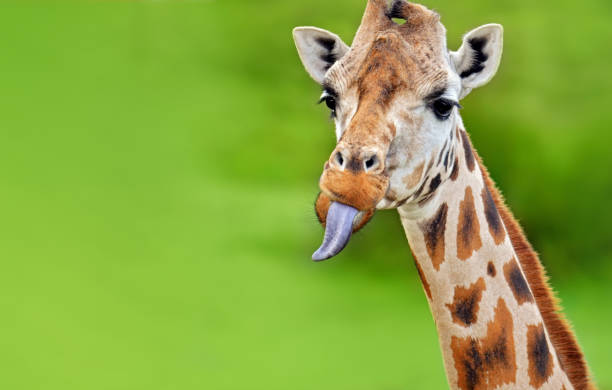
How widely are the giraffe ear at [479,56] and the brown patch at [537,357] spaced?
97 cm

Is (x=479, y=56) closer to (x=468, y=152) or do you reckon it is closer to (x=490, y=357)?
(x=468, y=152)

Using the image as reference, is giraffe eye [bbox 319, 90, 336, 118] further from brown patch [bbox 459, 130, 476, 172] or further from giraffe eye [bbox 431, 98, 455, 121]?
brown patch [bbox 459, 130, 476, 172]

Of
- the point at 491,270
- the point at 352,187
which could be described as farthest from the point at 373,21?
the point at 491,270

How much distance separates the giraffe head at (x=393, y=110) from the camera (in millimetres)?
2736

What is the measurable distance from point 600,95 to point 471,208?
5.76 meters

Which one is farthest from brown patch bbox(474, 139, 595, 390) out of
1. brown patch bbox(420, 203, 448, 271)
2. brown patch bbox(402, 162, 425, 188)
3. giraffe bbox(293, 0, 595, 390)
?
brown patch bbox(402, 162, 425, 188)

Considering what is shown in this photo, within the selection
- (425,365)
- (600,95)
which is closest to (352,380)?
(425,365)

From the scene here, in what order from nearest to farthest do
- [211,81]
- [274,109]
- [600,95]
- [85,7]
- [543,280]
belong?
[543,280], [600,95], [274,109], [211,81], [85,7]

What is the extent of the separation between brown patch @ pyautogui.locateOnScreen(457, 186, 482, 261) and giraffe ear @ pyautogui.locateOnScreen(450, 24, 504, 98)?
0.43 m

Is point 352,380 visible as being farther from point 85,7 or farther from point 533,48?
point 85,7

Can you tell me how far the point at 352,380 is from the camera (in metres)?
7.79

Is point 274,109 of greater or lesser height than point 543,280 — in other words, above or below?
below

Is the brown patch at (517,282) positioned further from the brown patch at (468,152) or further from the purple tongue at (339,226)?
the purple tongue at (339,226)

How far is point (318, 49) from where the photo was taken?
11.1ft
